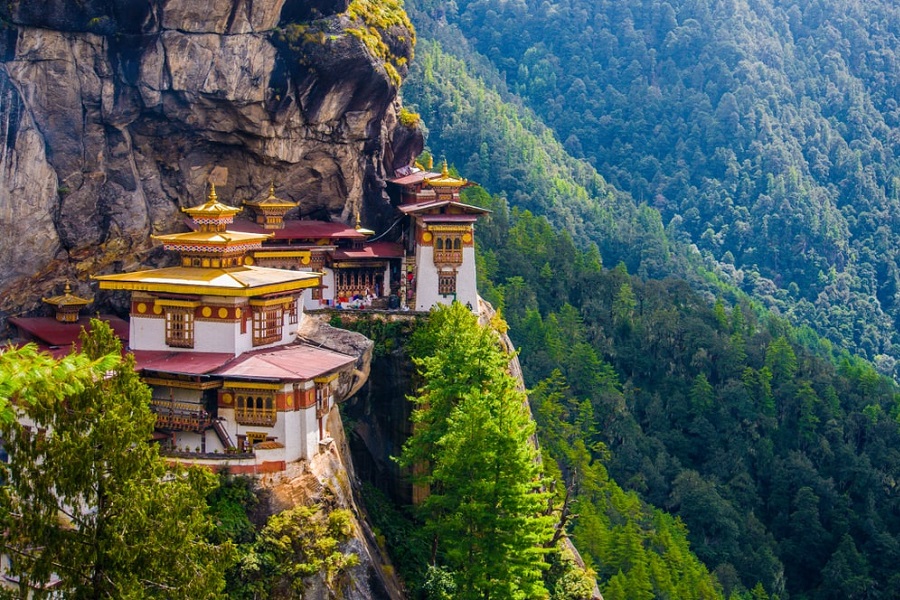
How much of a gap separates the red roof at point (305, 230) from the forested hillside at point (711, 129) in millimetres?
79627

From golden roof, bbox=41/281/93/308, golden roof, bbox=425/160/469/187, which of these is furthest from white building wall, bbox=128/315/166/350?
golden roof, bbox=425/160/469/187

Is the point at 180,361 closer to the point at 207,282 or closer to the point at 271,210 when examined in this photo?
the point at 207,282

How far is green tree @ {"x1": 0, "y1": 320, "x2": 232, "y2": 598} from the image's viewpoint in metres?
25.4

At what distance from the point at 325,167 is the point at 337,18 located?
5.74 metres

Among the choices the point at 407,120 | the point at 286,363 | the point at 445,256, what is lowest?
the point at 286,363

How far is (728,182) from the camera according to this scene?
167m

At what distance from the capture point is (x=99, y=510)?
26.1m

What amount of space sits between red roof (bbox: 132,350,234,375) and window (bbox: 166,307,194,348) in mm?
306

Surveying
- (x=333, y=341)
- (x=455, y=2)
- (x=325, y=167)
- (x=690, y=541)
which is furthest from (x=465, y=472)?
(x=455, y=2)

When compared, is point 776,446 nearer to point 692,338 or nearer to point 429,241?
point 692,338

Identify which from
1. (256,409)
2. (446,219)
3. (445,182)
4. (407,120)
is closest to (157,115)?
(446,219)

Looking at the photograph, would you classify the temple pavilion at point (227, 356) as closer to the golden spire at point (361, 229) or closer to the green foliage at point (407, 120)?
the golden spire at point (361, 229)

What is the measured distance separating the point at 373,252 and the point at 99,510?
26.2 m

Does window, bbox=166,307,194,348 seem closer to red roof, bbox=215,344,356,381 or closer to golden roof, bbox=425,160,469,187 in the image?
red roof, bbox=215,344,356,381
